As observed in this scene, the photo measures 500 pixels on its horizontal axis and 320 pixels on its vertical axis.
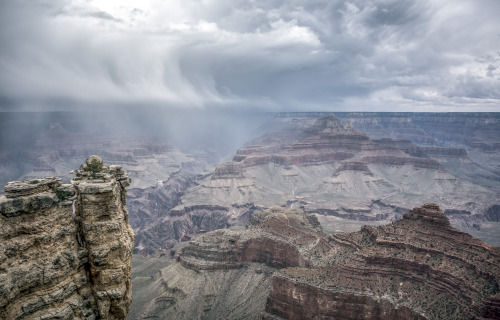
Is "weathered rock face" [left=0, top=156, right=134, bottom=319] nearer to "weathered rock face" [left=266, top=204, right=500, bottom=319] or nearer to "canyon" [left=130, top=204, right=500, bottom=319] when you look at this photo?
"weathered rock face" [left=266, top=204, right=500, bottom=319]

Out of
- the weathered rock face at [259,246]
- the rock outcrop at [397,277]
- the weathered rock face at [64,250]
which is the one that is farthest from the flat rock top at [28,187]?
the weathered rock face at [259,246]

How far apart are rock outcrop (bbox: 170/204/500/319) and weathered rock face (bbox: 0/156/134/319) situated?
37.6 metres

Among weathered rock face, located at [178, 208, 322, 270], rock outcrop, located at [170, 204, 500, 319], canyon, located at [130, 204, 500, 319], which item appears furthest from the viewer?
weathered rock face, located at [178, 208, 322, 270]

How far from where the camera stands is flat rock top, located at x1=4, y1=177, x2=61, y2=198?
15930 mm

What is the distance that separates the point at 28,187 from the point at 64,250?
A: 371 centimetres

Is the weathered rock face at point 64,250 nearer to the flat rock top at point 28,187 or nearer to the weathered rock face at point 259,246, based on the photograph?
the flat rock top at point 28,187

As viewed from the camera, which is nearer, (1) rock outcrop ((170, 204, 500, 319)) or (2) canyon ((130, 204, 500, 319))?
(1) rock outcrop ((170, 204, 500, 319))

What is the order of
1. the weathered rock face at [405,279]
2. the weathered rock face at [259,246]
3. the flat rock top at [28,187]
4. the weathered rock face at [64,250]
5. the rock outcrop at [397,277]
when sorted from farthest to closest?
1. the weathered rock face at [259,246]
2. the rock outcrop at [397,277]
3. the weathered rock face at [405,279]
4. the flat rock top at [28,187]
5. the weathered rock face at [64,250]

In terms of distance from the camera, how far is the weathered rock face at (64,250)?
15680mm

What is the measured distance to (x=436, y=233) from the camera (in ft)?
171

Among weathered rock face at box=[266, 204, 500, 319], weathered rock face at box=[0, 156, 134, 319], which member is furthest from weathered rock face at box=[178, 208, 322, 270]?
weathered rock face at box=[0, 156, 134, 319]

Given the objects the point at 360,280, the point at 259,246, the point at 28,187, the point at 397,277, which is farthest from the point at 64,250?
the point at 259,246

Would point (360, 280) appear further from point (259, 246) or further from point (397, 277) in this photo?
point (259, 246)

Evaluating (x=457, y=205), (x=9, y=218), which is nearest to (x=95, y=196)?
(x=9, y=218)
